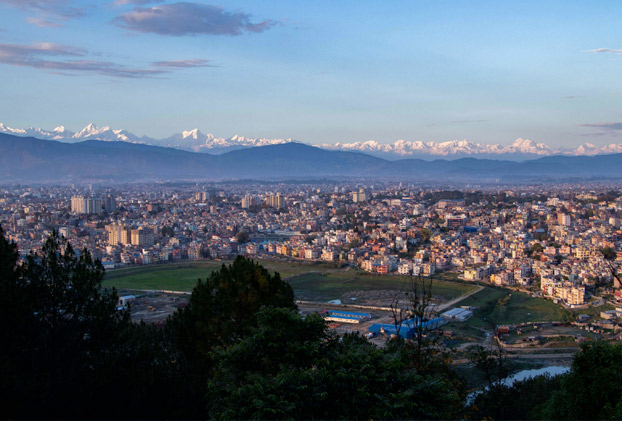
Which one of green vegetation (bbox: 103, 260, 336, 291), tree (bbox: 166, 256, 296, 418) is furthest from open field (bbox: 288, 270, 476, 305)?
tree (bbox: 166, 256, 296, 418)

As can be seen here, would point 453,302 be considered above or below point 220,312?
below

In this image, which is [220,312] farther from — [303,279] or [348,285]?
[303,279]

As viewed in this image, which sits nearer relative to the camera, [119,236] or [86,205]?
[119,236]

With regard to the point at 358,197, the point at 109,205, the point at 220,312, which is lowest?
the point at 109,205

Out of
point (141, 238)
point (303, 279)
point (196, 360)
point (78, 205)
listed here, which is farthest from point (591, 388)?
point (78, 205)

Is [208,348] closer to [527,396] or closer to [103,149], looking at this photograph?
[527,396]

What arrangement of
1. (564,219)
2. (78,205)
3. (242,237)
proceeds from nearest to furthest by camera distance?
(242,237) < (564,219) < (78,205)

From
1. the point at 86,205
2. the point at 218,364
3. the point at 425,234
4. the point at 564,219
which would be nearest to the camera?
the point at 218,364
